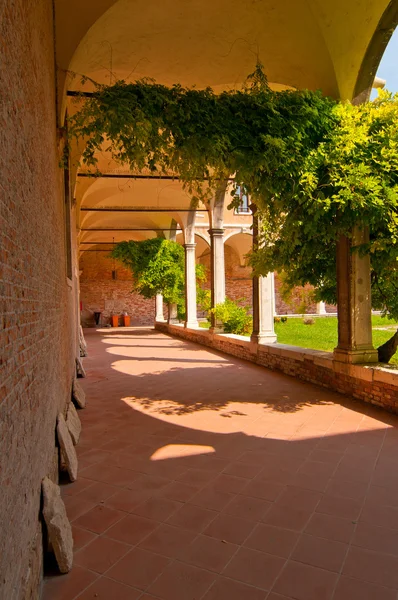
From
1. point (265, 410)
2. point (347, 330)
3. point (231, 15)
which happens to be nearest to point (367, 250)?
point (347, 330)

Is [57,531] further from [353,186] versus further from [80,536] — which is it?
[353,186]

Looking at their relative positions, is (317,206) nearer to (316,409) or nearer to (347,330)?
(347,330)

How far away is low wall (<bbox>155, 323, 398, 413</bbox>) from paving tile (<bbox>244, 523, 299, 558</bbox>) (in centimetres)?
299

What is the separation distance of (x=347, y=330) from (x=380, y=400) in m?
1.11

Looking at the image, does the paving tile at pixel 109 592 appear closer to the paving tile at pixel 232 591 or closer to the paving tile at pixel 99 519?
the paving tile at pixel 232 591

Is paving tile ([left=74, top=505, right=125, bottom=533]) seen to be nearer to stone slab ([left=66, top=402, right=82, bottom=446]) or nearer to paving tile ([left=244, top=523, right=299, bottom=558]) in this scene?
paving tile ([left=244, top=523, right=299, bottom=558])

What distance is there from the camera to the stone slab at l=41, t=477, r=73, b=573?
2.20 metres

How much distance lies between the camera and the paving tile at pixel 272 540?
2353 mm

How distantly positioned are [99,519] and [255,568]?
42.9 inches

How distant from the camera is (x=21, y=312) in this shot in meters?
1.80

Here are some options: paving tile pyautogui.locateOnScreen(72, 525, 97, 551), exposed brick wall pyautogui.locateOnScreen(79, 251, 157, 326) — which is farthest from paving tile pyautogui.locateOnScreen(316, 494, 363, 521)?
exposed brick wall pyautogui.locateOnScreen(79, 251, 157, 326)

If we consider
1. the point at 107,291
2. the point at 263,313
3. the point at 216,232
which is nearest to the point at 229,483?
the point at 263,313

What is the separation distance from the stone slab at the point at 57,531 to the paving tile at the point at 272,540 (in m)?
0.97

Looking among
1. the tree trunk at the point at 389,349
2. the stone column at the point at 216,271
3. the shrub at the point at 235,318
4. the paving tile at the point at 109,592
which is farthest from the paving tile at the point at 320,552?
the stone column at the point at 216,271
